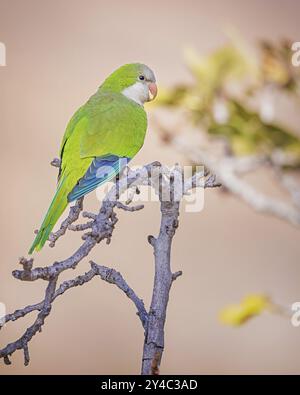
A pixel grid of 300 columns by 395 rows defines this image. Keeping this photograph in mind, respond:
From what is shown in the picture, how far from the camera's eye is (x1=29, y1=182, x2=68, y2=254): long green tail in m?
1.40

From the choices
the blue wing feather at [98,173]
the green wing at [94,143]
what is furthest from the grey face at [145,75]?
the blue wing feather at [98,173]

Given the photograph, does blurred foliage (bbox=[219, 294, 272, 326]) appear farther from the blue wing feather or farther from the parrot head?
the parrot head

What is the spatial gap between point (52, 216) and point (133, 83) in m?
0.68

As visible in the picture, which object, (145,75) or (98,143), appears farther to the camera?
(145,75)

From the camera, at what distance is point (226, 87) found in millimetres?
690

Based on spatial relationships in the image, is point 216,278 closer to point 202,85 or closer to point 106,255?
point 106,255

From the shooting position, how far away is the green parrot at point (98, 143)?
1583 millimetres

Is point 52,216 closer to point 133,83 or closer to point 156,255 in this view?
point 156,255

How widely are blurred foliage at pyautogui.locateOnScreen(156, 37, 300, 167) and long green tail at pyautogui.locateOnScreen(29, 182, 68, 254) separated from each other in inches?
30.0

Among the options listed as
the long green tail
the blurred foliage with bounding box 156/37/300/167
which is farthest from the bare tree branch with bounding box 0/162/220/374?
the blurred foliage with bounding box 156/37/300/167

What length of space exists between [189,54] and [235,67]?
0.06 meters
